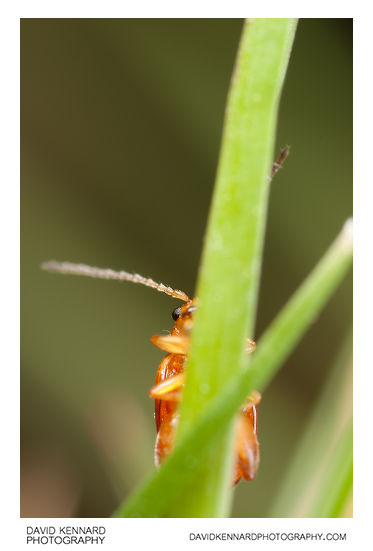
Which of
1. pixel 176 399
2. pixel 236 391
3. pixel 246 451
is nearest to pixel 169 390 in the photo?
pixel 176 399

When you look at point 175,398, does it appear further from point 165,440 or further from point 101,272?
point 101,272

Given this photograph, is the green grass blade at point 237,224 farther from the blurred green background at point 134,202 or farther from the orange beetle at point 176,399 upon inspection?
the blurred green background at point 134,202

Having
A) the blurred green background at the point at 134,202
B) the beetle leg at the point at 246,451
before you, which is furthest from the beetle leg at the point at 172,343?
the blurred green background at the point at 134,202

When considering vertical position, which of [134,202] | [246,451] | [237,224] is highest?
[134,202]

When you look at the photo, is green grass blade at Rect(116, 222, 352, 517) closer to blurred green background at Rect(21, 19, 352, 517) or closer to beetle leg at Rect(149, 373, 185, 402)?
beetle leg at Rect(149, 373, 185, 402)

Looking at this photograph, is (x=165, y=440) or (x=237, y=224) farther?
(x=165, y=440)
